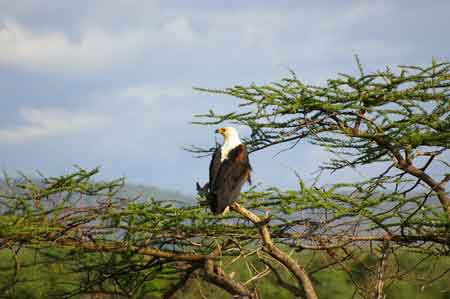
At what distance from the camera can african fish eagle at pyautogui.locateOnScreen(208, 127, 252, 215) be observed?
5.79 m

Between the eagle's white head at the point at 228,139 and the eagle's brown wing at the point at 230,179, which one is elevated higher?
the eagle's white head at the point at 228,139

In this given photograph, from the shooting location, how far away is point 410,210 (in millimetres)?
6152

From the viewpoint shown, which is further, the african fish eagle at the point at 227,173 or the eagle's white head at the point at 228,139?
the eagle's white head at the point at 228,139

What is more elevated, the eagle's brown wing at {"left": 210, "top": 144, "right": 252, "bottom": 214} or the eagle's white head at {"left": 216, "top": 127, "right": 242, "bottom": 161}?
the eagle's white head at {"left": 216, "top": 127, "right": 242, "bottom": 161}

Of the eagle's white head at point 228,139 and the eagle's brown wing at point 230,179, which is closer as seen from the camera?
the eagle's brown wing at point 230,179

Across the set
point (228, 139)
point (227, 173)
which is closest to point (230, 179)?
point (227, 173)

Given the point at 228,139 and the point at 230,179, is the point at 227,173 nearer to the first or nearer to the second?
the point at 230,179

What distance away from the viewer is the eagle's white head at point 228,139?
21.3ft

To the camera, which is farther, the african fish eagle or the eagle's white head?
the eagle's white head

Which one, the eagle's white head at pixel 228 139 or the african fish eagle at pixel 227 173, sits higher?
the eagle's white head at pixel 228 139

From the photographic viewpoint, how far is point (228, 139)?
674cm

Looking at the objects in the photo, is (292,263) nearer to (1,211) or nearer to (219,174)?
(219,174)

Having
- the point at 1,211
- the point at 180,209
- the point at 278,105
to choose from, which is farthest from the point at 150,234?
the point at 278,105

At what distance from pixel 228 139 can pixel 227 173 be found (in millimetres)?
789
